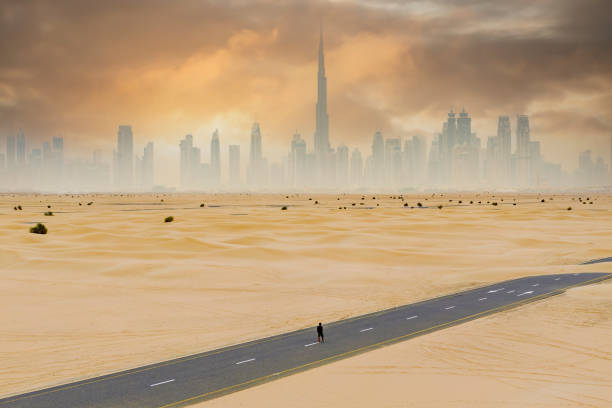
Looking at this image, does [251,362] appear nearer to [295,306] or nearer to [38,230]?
[295,306]

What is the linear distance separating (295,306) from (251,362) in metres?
10.6

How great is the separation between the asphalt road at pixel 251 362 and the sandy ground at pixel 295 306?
97 centimetres

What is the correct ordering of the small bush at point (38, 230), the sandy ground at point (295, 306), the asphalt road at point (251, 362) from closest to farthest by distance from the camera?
the asphalt road at point (251, 362), the sandy ground at point (295, 306), the small bush at point (38, 230)

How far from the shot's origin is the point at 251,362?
2008cm

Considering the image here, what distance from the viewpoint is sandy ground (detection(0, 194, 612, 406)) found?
18.4 metres

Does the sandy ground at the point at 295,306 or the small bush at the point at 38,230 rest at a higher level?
the small bush at the point at 38,230

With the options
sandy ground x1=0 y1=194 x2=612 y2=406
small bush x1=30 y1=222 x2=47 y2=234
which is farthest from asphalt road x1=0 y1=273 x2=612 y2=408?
small bush x1=30 y1=222 x2=47 y2=234

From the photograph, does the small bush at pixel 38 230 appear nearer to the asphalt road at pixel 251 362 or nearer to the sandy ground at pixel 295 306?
the sandy ground at pixel 295 306

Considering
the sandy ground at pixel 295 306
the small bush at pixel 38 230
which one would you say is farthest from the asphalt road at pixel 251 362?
the small bush at pixel 38 230

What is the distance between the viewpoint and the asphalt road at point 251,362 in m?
16.8

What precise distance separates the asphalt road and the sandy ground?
97 cm

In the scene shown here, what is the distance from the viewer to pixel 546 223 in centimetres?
8712

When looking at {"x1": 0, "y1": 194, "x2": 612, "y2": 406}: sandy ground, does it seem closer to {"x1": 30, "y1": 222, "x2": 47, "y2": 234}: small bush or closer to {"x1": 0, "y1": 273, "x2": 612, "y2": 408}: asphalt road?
{"x1": 0, "y1": 273, "x2": 612, "y2": 408}: asphalt road

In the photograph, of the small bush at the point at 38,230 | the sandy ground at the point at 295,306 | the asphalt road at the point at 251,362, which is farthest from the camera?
the small bush at the point at 38,230
